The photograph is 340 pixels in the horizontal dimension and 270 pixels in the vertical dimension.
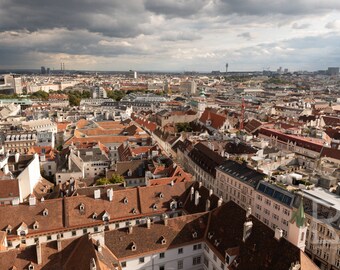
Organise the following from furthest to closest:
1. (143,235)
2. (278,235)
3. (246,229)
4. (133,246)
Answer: (143,235), (133,246), (246,229), (278,235)

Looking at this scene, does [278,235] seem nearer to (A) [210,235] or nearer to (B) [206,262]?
(A) [210,235]

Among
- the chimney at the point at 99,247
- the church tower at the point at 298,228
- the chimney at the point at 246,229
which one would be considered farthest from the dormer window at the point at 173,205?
the church tower at the point at 298,228

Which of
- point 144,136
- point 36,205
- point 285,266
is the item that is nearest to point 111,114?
point 144,136

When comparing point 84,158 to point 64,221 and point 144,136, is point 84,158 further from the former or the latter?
point 64,221

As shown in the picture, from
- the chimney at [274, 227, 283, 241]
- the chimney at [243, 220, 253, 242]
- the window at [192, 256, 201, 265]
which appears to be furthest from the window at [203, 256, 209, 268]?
the chimney at [274, 227, 283, 241]

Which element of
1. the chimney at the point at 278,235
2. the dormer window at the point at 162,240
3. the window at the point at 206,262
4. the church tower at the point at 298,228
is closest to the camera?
the church tower at the point at 298,228

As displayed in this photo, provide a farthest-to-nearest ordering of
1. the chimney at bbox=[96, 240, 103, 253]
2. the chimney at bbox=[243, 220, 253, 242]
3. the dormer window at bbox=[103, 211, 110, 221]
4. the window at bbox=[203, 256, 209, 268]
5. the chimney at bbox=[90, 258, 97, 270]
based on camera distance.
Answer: the dormer window at bbox=[103, 211, 110, 221]
the window at bbox=[203, 256, 209, 268]
the chimney at bbox=[243, 220, 253, 242]
the chimney at bbox=[96, 240, 103, 253]
the chimney at bbox=[90, 258, 97, 270]

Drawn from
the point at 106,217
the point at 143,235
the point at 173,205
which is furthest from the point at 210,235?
the point at 106,217

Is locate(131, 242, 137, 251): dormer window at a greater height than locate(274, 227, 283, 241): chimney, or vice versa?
locate(274, 227, 283, 241): chimney

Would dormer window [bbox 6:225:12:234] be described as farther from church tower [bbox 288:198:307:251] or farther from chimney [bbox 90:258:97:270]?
church tower [bbox 288:198:307:251]

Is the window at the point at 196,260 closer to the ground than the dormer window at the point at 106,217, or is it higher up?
closer to the ground

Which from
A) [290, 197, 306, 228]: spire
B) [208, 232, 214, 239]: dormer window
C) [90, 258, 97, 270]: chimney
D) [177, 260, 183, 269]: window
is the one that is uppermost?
[290, 197, 306, 228]: spire

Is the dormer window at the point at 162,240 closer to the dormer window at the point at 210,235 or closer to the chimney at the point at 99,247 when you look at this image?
the dormer window at the point at 210,235
